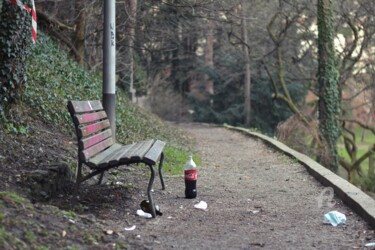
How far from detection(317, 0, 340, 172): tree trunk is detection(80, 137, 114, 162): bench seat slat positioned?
10.3 m

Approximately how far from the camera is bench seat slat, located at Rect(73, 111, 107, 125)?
6371 millimetres

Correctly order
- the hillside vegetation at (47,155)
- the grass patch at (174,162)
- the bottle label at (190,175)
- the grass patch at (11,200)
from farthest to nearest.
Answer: the grass patch at (174,162) < the bottle label at (190,175) < the grass patch at (11,200) < the hillside vegetation at (47,155)

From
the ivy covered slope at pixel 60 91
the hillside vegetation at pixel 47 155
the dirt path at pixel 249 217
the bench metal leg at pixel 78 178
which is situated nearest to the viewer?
the hillside vegetation at pixel 47 155

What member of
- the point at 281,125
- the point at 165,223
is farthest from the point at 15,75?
the point at 281,125

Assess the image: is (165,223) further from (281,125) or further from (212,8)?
(281,125)

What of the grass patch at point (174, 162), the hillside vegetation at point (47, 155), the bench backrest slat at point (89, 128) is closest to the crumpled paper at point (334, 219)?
the hillside vegetation at point (47, 155)

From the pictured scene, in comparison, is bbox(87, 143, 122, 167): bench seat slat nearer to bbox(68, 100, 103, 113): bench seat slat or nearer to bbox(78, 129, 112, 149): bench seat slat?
bbox(78, 129, 112, 149): bench seat slat

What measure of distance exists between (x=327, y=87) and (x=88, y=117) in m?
11.9

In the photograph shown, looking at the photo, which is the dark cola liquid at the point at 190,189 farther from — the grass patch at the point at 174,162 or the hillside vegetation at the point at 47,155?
the grass patch at the point at 174,162

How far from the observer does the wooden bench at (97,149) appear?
6145mm

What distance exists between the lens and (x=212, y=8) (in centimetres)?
1534

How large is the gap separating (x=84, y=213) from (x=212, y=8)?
10.2m

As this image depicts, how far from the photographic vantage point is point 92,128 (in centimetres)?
707

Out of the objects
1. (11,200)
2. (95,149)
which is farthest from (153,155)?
(11,200)
